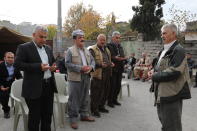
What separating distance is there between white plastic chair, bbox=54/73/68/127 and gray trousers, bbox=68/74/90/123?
5.3 inches

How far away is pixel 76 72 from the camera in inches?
216

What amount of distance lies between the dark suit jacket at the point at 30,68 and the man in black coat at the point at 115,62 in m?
3.13

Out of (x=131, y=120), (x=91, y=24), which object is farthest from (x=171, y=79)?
(x=91, y=24)

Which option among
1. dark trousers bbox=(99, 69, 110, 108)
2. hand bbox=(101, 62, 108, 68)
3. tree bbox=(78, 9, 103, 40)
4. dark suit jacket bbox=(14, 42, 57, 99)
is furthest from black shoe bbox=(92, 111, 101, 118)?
tree bbox=(78, 9, 103, 40)

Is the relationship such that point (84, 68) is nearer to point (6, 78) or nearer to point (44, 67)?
point (44, 67)

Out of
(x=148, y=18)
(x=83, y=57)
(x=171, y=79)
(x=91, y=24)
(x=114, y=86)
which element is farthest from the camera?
(x=91, y=24)

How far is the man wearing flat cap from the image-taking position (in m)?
5.46

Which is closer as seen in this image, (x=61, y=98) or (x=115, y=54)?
(x=61, y=98)

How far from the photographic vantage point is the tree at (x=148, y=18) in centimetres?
1906

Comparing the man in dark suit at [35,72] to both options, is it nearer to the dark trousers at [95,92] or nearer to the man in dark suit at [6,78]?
the dark trousers at [95,92]

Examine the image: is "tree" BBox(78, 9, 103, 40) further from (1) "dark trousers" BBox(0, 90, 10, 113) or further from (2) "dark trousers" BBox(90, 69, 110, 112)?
(1) "dark trousers" BBox(0, 90, 10, 113)

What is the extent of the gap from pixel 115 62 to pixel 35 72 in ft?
11.0

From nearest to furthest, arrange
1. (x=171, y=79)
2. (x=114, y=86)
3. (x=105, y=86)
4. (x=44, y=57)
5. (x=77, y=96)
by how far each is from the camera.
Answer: (x=171, y=79) < (x=44, y=57) < (x=77, y=96) < (x=105, y=86) < (x=114, y=86)

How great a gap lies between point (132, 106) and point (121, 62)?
1172 millimetres
